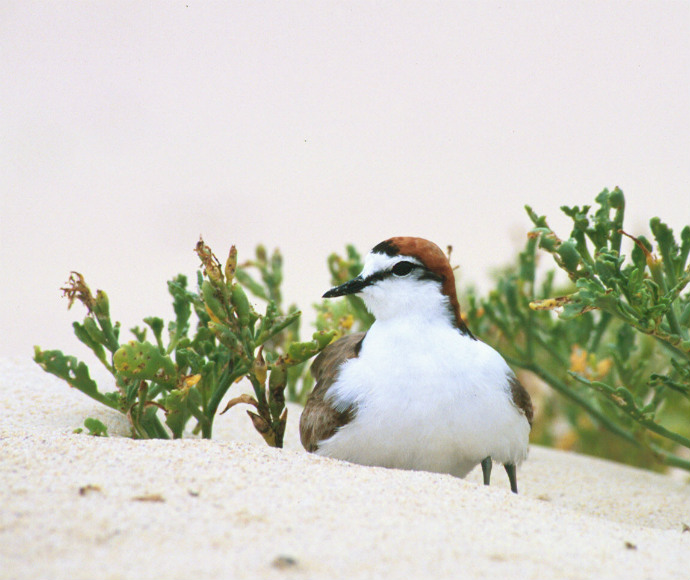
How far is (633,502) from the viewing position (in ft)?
15.8

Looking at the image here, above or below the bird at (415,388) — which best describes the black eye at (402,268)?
above

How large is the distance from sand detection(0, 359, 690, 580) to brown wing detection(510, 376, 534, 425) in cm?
72

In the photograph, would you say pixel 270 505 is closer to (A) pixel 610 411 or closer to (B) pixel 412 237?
(B) pixel 412 237

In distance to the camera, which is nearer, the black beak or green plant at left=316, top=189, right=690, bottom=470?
green plant at left=316, top=189, right=690, bottom=470

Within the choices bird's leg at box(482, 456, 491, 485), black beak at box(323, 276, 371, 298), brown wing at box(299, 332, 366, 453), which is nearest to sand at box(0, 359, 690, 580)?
brown wing at box(299, 332, 366, 453)

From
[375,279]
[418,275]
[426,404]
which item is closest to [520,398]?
[426,404]

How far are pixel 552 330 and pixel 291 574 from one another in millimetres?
3946

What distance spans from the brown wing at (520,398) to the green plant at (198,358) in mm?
869

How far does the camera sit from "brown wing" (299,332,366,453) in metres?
3.73

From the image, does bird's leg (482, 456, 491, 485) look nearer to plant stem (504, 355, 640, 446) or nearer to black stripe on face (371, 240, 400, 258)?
black stripe on face (371, 240, 400, 258)

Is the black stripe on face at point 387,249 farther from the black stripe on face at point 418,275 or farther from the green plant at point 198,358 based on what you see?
the green plant at point 198,358

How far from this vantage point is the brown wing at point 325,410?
3729 millimetres

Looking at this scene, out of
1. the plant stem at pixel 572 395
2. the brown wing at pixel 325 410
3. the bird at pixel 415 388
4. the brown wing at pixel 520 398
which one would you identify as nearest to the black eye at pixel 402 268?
the bird at pixel 415 388

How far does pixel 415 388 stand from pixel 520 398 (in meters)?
0.58
